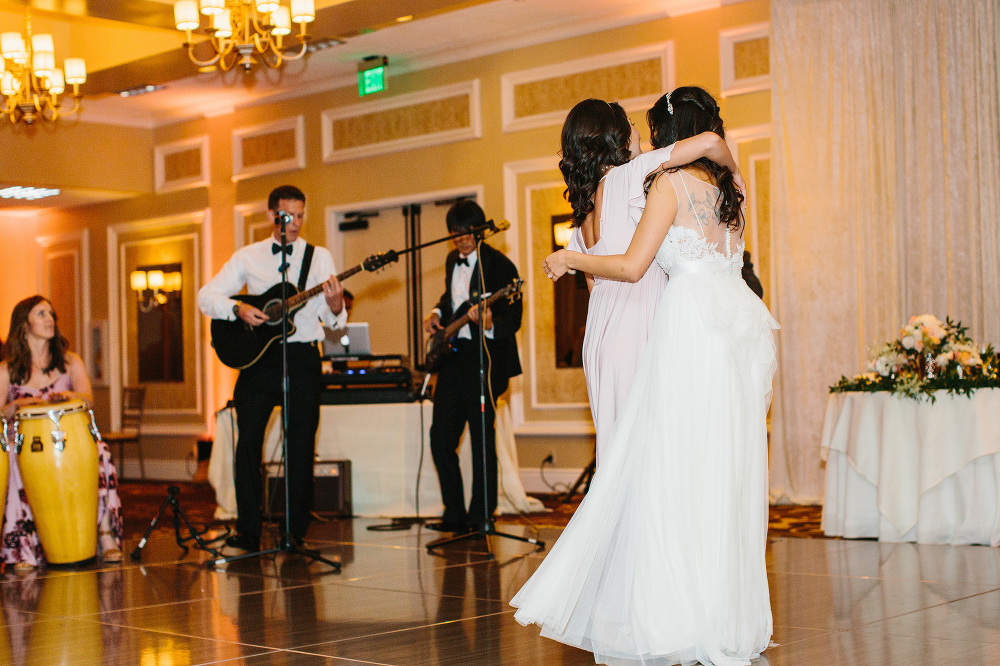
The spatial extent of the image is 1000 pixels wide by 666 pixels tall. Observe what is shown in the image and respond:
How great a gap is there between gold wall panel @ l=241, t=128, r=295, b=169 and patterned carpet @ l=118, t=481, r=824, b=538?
3198 mm

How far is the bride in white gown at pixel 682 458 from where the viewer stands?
274 centimetres

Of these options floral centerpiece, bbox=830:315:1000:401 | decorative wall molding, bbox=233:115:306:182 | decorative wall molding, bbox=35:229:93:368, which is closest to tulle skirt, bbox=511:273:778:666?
floral centerpiece, bbox=830:315:1000:401

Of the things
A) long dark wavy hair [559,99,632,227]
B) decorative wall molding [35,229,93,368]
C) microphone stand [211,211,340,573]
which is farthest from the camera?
decorative wall molding [35,229,93,368]

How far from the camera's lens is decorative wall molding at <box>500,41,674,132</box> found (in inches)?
310

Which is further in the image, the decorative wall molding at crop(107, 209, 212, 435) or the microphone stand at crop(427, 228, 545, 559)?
the decorative wall molding at crop(107, 209, 212, 435)

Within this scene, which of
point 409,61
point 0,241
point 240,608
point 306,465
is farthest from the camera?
point 0,241

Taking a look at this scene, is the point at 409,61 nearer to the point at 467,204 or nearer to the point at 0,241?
the point at 467,204

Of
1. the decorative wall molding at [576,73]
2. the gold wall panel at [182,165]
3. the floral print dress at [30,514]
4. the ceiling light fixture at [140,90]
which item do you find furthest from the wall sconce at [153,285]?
the floral print dress at [30,514]

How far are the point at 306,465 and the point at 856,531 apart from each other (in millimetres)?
2865

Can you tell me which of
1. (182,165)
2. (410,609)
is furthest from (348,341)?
(182,165)

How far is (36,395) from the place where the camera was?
5.39m

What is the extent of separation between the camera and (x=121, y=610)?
3.96 meters

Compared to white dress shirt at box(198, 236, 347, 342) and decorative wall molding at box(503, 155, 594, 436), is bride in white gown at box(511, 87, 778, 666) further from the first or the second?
decorative wall molding at box(503, 155, 594, 436)

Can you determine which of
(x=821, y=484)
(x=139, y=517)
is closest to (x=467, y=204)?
(x=821, y=484)
